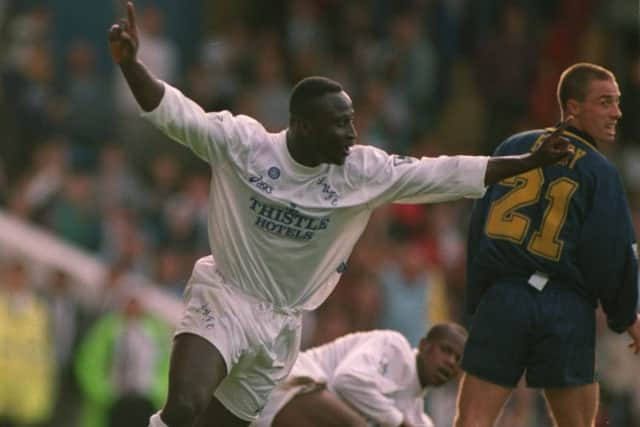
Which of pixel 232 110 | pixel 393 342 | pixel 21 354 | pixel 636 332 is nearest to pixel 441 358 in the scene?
pixel 393 342

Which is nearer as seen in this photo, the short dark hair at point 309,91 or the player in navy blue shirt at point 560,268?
the short dark hair at point 309,91

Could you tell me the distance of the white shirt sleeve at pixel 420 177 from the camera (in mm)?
9562

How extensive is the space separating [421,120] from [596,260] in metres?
9.73

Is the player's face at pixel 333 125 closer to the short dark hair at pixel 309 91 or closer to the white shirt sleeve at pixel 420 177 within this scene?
the short dark hair at pixel 309 91

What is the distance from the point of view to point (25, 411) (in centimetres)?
1600

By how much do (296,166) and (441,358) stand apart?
1.94 meters

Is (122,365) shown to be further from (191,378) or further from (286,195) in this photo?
(191,378)

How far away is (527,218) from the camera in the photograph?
10.0 meters

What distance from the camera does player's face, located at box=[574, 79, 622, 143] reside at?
393 inches

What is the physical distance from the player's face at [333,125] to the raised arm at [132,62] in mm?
840

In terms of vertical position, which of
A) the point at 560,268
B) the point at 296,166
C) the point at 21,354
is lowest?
the point at 21,354

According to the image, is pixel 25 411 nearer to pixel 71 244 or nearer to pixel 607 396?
pixel 71 244

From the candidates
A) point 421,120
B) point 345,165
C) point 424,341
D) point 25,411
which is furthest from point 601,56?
point 345,165

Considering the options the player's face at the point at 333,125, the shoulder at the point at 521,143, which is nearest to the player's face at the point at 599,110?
the shoulder at the point at 521,143
